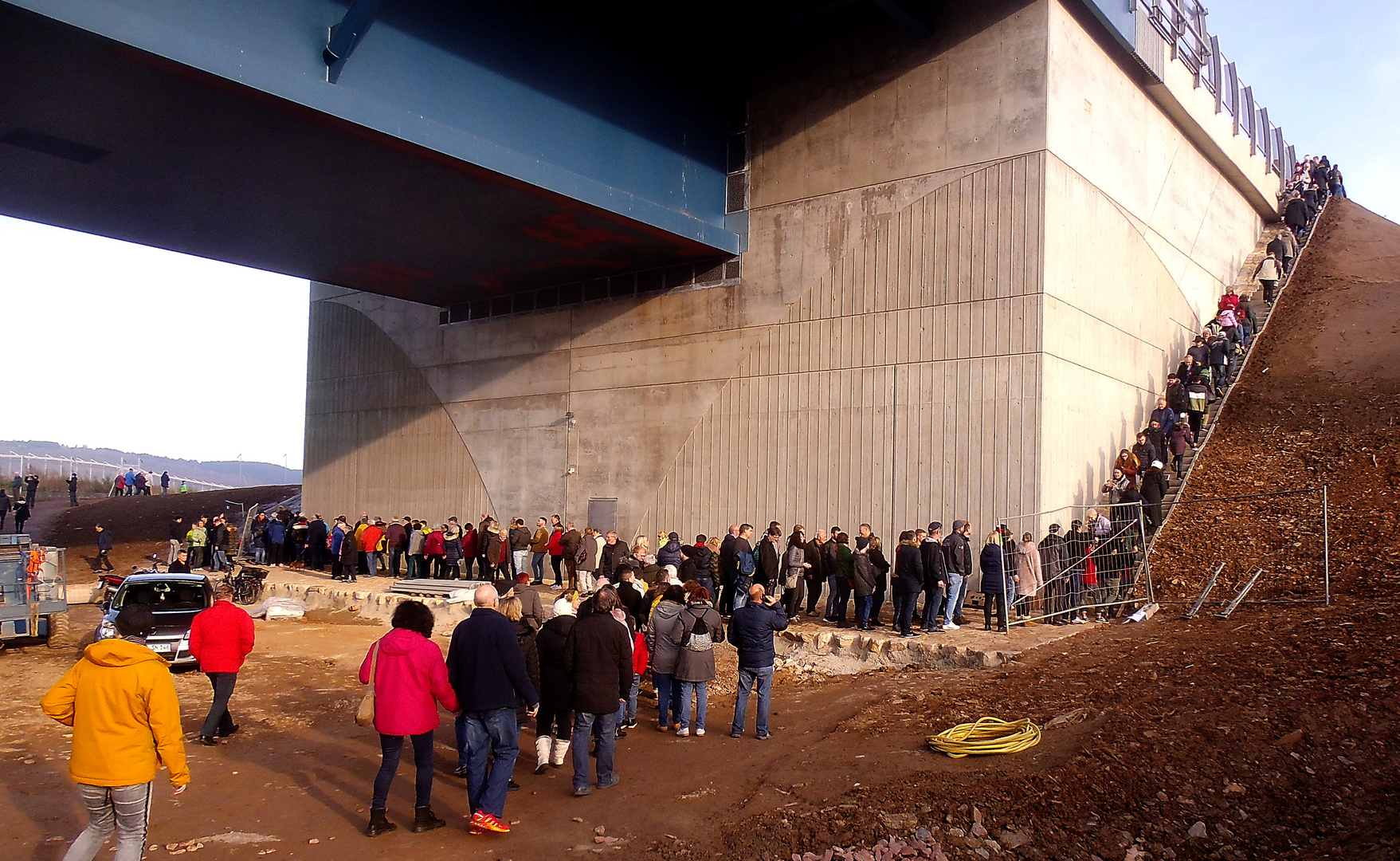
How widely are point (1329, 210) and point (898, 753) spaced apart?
31.5 metres

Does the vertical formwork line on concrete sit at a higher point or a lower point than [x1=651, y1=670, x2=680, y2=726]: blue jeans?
higher

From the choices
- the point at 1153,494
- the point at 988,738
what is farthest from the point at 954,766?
the point at 1153,494

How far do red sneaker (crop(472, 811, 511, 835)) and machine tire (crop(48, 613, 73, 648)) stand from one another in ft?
40.4

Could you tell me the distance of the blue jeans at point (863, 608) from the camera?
46.2ft

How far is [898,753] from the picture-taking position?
847cm

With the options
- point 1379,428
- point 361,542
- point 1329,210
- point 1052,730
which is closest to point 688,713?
point 1052,730

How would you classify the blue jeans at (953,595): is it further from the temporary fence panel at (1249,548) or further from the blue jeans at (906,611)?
the temporary fence panel at (1249,548)

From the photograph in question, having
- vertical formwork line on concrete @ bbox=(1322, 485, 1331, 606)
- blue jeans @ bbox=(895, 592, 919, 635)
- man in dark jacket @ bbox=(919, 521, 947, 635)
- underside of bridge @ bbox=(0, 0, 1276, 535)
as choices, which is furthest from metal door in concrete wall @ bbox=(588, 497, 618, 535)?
vertical formwork line on concrete @ bbox=(1322, 485, 1331, 606)

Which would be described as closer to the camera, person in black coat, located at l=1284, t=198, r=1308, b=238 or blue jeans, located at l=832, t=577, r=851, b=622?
blue jeans, located at l=832, t=577, r=851, b=622

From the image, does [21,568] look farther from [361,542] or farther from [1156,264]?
[1156,264]

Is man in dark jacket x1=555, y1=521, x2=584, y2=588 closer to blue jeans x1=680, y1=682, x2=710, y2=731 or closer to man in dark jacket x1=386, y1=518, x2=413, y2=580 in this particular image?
man in dark jacket x1=386, y1=518, x2=413, y2=580

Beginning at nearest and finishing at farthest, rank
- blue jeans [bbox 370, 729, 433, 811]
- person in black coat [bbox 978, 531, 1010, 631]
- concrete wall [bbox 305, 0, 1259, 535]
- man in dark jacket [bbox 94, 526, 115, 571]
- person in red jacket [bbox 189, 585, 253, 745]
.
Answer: blue jeans [bbox 370, 729, 433, 811] < person in red jacket [bbox 189, 585, 253, 745] < person in black coat [bbox 978, 531, 1010, 631] < concrete wall [bbox 305, 0, 1259, 535] < man in dark jacket [bbox 94, 526, 115, 571]

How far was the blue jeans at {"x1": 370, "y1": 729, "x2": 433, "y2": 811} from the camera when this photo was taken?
6.67m

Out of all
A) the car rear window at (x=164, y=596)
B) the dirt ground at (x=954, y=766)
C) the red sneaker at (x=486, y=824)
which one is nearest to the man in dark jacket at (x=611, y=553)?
the dirt ground at (x=954, y=766)
